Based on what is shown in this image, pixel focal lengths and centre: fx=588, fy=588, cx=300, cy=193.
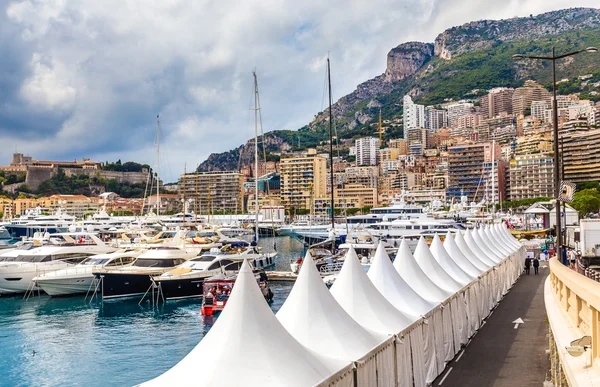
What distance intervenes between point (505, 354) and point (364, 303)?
16.8 ft

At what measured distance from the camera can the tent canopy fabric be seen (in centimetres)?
1667

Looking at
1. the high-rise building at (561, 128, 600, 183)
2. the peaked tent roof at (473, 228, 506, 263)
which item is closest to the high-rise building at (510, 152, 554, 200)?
the high-rise building at (561, 128, 600, 183)

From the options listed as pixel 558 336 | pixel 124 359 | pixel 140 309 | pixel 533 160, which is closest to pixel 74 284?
pixel 140 309

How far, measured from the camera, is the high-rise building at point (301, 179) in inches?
5965

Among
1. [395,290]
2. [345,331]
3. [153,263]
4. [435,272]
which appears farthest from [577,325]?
[153,263]

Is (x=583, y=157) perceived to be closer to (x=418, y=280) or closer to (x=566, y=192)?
(x=566, y=192)

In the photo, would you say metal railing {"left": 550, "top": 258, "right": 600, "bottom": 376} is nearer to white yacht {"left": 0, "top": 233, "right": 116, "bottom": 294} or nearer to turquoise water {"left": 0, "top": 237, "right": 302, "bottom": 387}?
turquoise water {"left": 0, "top": 237, "right": 302, "bottom": 387}

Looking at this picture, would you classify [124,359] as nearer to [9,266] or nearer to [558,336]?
[558,336]

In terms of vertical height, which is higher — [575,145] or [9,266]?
[575,145]

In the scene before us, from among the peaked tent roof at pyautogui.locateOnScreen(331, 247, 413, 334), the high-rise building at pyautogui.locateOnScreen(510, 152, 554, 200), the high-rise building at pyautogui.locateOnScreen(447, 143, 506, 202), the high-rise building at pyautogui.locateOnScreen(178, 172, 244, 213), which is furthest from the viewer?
the high-rise building at pyautogui.locateOnScreen(178, 172, 244, 213)

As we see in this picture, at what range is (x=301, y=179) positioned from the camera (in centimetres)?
15400

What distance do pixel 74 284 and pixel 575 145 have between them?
114m

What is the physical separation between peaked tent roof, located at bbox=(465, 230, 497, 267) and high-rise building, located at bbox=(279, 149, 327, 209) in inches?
4842

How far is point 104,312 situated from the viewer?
1102 inches
